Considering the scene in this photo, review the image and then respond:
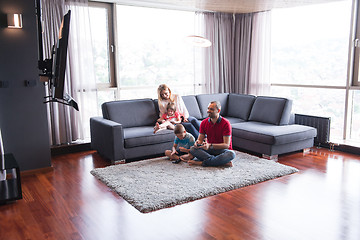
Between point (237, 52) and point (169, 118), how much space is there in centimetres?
270

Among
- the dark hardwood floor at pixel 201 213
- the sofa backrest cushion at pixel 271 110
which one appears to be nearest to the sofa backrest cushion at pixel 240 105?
the sofa backrest cushion at pixel 271 110

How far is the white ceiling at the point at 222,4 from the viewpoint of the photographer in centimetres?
528

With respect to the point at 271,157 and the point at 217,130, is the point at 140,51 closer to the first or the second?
the point at 217,130

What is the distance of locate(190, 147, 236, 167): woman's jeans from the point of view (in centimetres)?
405

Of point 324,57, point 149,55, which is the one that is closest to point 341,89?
point 324,57

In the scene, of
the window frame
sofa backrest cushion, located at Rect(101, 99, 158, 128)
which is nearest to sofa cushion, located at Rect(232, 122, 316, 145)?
sofa backrest cushion, located at Rect(101, 99, 158, 128)

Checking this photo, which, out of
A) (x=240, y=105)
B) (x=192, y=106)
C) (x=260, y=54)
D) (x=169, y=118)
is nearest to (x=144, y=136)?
(x=169, y=118)

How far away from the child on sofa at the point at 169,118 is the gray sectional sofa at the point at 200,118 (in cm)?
15

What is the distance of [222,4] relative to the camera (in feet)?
18.3

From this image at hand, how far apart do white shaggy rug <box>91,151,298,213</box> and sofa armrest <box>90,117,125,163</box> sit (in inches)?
7.0

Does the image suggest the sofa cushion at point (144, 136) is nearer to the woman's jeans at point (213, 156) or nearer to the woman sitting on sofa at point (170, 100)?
the woman sitting on sofa at point (170, 100)

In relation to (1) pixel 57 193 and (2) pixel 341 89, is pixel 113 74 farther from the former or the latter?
(2) pixel 341 89

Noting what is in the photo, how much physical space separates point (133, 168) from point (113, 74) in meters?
2.16

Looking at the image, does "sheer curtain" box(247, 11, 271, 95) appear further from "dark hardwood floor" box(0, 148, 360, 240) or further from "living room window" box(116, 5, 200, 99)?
"dark hardwood floor" box(0, 148, 360, 240)
